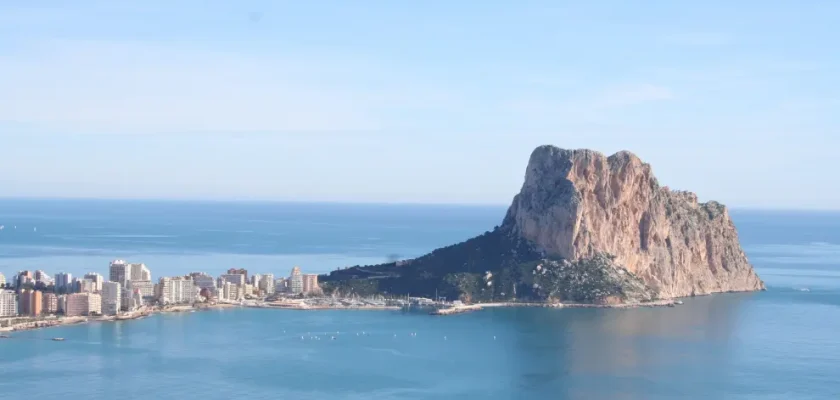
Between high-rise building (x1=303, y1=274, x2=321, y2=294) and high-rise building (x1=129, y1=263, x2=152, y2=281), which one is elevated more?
high-rise building (x1=129, y1=263, x2=152, y2=281)

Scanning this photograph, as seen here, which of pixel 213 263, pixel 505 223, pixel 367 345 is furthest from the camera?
pixel 213 263

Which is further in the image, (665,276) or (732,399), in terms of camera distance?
(665,276)

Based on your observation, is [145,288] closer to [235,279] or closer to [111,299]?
[111,299]

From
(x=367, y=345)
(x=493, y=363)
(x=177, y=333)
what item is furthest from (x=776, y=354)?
(x=177, y=333)

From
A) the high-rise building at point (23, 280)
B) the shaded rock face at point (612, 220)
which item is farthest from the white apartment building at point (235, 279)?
the shaded rock face at point (612, 220)

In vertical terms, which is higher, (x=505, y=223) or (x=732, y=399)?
(x=505, y=223)

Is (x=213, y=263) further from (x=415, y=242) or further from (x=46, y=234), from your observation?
(x=46, y=234)

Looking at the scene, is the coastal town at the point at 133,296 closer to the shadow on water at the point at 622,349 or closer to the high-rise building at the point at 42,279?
the high-rise building at the point at 42,279

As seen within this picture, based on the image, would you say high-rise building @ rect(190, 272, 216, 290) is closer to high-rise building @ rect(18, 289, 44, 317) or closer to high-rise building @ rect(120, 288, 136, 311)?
high-rise building @ rect(120, 288, 136, 311)

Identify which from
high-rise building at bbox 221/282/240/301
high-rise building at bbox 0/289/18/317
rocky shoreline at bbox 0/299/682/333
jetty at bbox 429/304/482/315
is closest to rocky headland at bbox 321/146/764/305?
rocky shoreline at bbox 0/299/682/333
